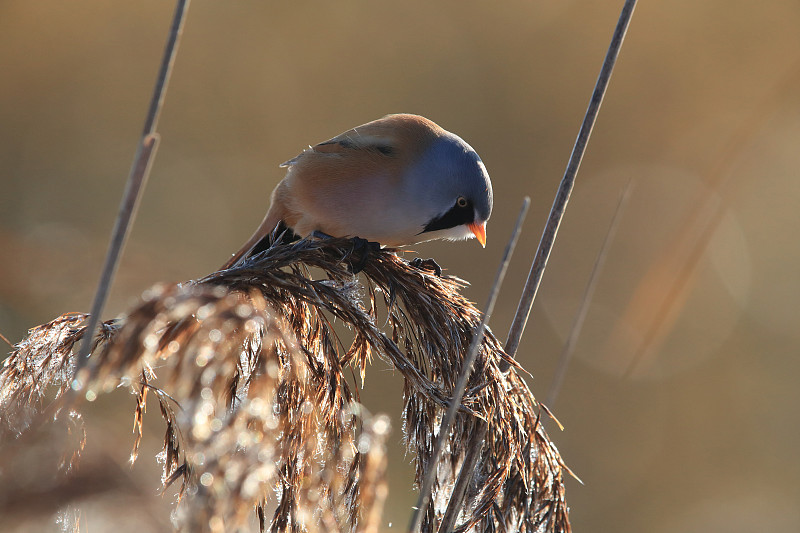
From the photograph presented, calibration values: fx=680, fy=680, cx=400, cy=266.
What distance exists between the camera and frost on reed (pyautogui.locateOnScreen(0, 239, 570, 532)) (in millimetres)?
824

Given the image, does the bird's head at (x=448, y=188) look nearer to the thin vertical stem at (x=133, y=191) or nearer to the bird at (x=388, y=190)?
the bird at (x=388, y=190)

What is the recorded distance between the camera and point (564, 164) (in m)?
4.65

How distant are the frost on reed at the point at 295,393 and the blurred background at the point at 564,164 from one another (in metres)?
2.65

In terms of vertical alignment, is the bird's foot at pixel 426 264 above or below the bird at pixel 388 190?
below

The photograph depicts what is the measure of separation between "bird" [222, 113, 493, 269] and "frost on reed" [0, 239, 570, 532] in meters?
0.58

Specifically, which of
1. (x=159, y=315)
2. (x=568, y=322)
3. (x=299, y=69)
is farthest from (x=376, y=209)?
(x=299, y=69)

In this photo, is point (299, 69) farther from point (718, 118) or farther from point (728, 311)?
point (728, 311)

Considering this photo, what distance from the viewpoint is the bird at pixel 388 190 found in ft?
7.63

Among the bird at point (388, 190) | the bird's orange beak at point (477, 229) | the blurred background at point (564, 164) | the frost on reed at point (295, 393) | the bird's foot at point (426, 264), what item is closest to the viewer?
the frost on reed at point (295, 393)

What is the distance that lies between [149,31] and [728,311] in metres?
4.58

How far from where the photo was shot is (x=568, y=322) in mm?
4469

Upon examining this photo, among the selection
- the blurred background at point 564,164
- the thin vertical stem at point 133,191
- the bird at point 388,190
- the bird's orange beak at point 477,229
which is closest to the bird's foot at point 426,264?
the bird at point 388,190

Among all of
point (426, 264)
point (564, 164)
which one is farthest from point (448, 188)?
point (564, 164)

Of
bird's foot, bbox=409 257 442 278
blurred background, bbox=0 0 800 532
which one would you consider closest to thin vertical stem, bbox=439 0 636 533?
bird's foot, bbox=409 257 442 278
